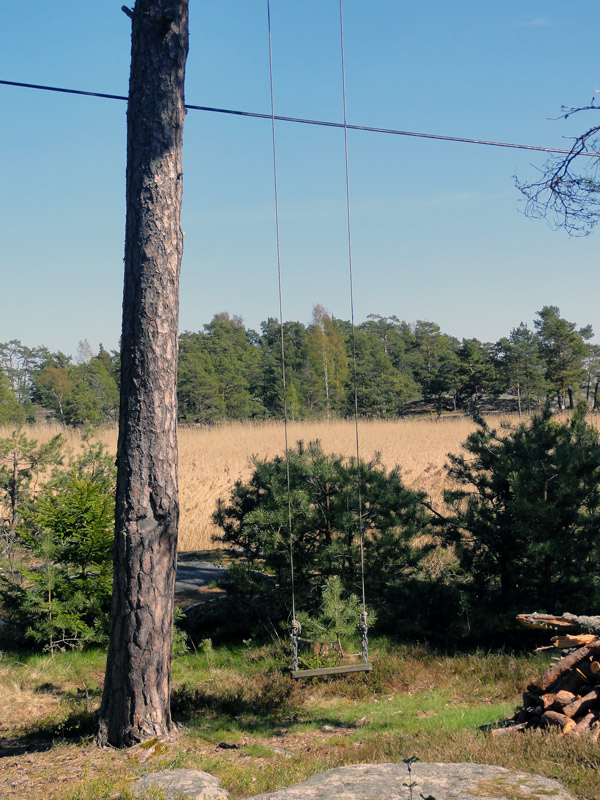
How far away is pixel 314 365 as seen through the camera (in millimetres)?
45406

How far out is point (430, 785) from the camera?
11.9 ft

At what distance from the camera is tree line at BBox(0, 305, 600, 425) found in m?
37.6

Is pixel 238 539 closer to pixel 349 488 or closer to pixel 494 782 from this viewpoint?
pixel 349 488

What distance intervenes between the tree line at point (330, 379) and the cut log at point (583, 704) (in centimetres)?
2801

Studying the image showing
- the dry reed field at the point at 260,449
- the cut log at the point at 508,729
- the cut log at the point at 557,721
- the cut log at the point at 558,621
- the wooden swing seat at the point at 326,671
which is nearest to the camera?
the cut log at the point at 557,721

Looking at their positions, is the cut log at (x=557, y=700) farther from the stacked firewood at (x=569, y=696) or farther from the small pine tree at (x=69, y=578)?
the small pine tree at (x=69, y=578)

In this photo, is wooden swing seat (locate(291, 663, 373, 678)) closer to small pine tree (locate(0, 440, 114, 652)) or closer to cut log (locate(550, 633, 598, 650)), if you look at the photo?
cut log (locate(550, 633, 598, 650))

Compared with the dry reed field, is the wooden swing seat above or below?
below

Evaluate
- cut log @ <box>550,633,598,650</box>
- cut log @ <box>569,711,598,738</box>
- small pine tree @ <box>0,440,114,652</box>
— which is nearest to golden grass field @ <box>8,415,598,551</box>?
small pine tree @ <box>0,440,114,652</box>

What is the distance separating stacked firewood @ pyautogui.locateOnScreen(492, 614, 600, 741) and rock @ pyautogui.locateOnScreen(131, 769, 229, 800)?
191 cm

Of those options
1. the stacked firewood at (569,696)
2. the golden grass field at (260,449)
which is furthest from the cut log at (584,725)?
the golden grass field at (260,449)

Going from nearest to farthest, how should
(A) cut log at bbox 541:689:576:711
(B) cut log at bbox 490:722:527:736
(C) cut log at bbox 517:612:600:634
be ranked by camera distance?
1. (B) cut log at bbox 490:722:527:736
2. (A) cut log at bbox 541:689:576:711
3. (C) cut log at bbox 517:612:600:634

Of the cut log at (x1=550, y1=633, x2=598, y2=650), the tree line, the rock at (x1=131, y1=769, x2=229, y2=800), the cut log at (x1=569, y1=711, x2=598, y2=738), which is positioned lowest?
the rock at (x1=131, y1=769, x2=229, y2=800)

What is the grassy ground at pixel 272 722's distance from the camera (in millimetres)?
4219
